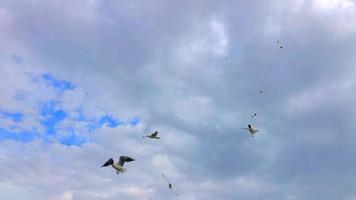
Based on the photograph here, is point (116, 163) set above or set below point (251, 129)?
below

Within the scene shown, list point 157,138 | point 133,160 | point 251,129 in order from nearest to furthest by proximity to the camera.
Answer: point 133,160
point 157,138
point 251,129

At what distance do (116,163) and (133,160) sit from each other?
301cm

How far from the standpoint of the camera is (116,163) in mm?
98688

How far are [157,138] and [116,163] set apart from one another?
17248 mm

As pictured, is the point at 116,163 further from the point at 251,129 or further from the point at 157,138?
the point at 251,129

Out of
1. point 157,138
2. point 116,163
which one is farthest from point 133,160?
point 157,138

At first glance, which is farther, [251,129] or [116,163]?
[251,129]

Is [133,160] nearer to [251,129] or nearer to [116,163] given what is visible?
[116,163]

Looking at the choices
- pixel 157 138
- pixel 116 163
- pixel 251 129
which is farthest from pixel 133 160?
pixel 251 129

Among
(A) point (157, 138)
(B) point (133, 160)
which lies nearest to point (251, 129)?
(A) point (157, 138)

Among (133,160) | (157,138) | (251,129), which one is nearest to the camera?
(133,160)

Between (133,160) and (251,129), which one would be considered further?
(251,129)

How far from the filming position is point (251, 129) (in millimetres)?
125688

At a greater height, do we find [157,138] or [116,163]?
[157,138]
